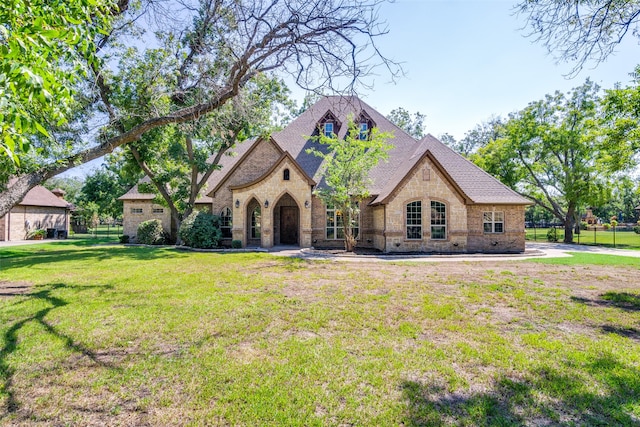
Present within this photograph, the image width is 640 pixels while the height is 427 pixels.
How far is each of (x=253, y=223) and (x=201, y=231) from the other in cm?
355

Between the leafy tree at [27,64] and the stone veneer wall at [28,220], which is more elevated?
the leafy tree at [27,64]

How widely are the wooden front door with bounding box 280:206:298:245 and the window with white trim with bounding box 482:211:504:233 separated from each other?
484 inches

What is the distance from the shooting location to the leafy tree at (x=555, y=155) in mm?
25578

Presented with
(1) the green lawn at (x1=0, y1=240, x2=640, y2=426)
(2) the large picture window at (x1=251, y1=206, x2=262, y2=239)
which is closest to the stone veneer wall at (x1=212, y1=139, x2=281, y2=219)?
(2) the large picture window at (x1=251, y1=206, x2=262, y2=239)

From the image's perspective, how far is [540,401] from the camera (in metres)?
3.41

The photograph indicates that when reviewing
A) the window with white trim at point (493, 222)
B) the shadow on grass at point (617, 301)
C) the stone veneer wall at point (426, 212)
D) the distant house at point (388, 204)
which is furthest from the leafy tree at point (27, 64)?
the window with white trim at point (493, 222)

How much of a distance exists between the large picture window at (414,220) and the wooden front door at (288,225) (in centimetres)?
812

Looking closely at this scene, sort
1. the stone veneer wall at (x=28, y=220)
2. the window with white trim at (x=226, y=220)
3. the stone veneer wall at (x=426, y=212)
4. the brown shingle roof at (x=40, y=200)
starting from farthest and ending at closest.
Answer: the brown shingle roof at (x=40, y=200) < the stone veneer wall at (x=28, y=220) < the window with white trim at (x=226, y=220) < the stone veneer wall at (x=426, y=212)

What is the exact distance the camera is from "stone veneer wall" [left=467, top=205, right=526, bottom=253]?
18250 mm

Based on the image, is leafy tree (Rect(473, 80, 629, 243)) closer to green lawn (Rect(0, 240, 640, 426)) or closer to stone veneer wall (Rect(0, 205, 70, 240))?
green lawn (Rect(0, 240, 640, 426))

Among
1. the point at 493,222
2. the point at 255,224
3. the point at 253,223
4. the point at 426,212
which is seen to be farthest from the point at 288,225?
the point at 493,222

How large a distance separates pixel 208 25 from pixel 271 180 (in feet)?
34.6

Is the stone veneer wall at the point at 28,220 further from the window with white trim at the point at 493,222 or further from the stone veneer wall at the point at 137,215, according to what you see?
the window with white trim at the point at 493,222

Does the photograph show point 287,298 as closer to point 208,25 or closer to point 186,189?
point 208,25
